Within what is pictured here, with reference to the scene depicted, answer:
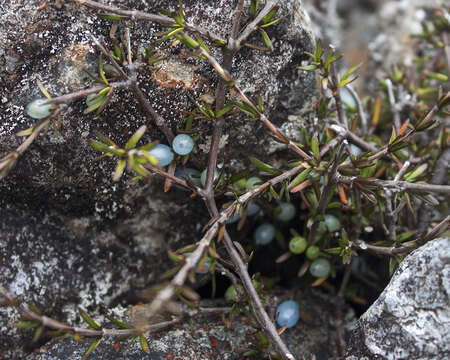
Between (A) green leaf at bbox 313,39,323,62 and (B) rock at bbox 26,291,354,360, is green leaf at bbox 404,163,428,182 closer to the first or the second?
(A) green leaf at bbox 313,39,323,62

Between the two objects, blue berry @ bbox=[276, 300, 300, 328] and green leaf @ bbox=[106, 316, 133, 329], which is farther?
blue berry @ bbox=[276, 300, 300, 328]

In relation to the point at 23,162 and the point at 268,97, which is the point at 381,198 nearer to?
the point at 268,97

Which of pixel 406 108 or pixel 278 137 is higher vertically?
pixel 278 137

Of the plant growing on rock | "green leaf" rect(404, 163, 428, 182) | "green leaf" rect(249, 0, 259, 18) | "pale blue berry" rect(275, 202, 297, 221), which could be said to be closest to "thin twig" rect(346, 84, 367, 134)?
the plant growing on rock

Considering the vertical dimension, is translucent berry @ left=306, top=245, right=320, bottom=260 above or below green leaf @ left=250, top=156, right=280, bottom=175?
below

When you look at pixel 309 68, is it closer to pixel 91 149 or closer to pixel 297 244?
pixel 297 244

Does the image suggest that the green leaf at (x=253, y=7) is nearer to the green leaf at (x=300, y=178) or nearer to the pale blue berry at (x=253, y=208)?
the green leaf at (x=300, y=178)

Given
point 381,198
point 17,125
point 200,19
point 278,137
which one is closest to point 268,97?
point 278,137
